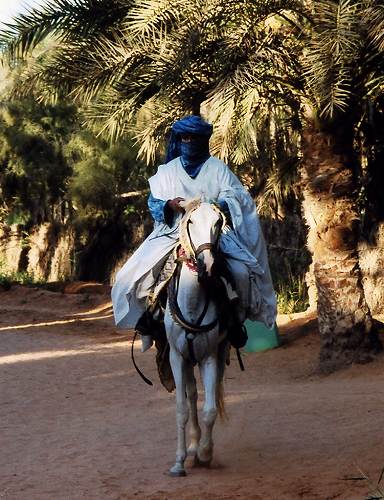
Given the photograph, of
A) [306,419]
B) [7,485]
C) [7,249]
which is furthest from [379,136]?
[7,249]

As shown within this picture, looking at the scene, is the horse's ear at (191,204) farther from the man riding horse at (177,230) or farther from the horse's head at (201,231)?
the man riding horse at (177,230)

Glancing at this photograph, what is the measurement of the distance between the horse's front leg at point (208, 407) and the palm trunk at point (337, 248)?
658cm

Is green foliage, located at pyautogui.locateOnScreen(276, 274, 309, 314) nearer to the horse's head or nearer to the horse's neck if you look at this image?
the horse's neck

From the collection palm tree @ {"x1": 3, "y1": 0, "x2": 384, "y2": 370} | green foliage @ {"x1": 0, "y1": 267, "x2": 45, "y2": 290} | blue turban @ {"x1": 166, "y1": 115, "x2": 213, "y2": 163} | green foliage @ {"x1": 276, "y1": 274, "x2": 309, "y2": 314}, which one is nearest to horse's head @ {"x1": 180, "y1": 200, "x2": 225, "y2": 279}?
blue turban @ {"x1": 166, "y1": 115, "x2": 213, "y2": 163}

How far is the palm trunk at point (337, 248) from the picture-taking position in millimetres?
14648

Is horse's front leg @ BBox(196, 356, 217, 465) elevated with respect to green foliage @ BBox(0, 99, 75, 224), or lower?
lower

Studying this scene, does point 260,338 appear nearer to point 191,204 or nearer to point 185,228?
point 191,204

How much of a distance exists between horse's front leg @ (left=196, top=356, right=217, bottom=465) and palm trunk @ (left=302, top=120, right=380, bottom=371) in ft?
21.6

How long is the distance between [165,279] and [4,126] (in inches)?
1140

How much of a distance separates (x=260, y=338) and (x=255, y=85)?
4.86m

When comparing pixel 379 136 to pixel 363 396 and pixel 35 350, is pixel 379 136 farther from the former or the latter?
pixel 35 350

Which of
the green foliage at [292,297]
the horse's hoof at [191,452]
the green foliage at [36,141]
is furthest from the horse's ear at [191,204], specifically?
the green foliage at [36,141]

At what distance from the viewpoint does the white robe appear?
8461mm

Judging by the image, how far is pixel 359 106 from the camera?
14.7m
